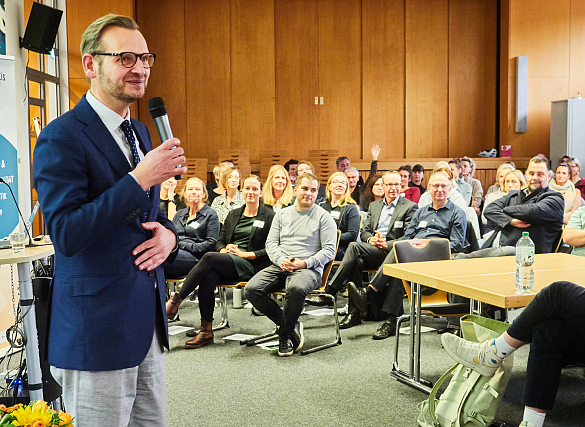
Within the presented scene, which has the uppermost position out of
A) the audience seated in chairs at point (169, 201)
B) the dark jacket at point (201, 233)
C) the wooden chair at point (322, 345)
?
the audience seated in chairs at point (169, 201)

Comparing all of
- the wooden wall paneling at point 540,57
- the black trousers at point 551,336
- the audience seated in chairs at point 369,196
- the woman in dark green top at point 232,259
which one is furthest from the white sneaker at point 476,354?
the wooden wall paneling at point 540,57

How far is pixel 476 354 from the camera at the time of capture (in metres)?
2.58

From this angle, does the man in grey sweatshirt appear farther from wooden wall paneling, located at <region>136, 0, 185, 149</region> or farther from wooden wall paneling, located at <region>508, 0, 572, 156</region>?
wooden wall paneling, located at <region>508, 0, 572, 156</region>

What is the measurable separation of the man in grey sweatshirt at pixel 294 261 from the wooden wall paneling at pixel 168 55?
7.55 m

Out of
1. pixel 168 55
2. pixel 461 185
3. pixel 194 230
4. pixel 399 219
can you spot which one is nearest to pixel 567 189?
pixel 461 185

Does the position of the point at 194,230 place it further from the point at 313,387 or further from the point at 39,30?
the point at 39,30

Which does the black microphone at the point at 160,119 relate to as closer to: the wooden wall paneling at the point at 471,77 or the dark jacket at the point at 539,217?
the dark jacket at the point at 539,217

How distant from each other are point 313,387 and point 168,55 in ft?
32.0

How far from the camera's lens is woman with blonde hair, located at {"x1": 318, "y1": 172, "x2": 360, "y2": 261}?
5.38 meters

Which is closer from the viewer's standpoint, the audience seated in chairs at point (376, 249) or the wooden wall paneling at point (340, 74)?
the audience seated in chairs at point (376, 249)

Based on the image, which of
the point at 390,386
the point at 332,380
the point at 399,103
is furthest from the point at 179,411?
the point at 399,103

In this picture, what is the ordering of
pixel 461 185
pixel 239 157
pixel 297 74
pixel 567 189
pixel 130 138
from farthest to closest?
pixel 297 74, pixel 239 157, pixel 461 185, pixel 567 189, pixel 130 138

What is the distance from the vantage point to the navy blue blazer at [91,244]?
3.94 feet

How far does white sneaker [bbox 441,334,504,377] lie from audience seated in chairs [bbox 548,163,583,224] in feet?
14.2
